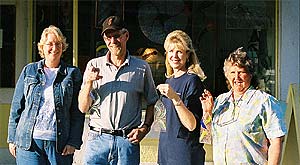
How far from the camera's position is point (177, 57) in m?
4.16

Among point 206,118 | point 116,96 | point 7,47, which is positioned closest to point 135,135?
point 116,96

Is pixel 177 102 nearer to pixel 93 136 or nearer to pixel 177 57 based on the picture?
pixel 177 57

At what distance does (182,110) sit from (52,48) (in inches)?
44.5

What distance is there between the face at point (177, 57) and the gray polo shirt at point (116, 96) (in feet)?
0.92

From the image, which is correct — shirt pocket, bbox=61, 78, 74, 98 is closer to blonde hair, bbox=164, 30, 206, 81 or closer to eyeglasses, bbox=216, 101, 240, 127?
blonde hair, bbox=164, 30, 206, 81

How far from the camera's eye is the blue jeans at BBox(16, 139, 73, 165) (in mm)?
4293

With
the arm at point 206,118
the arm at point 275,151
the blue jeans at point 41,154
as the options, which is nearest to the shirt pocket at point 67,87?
the blue jeans at point 41,154

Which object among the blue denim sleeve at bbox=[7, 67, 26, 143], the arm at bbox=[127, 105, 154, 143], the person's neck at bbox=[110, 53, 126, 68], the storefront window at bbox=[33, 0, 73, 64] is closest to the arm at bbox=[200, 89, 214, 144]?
the arm at bbox=[127, 105, 154, 143]

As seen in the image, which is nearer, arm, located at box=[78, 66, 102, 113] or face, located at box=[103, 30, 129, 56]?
arm, located at box=[78, 66, 102, 113]

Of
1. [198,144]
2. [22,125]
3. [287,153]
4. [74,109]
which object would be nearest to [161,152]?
[198,144]

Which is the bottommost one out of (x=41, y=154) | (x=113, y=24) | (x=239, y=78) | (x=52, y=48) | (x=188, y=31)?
(x=41, y=154)

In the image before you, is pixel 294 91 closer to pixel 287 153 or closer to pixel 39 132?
pixel 287 153

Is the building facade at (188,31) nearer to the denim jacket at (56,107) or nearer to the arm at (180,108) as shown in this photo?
the denim jacket at (56,107)

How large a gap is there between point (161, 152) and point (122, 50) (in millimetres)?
815
